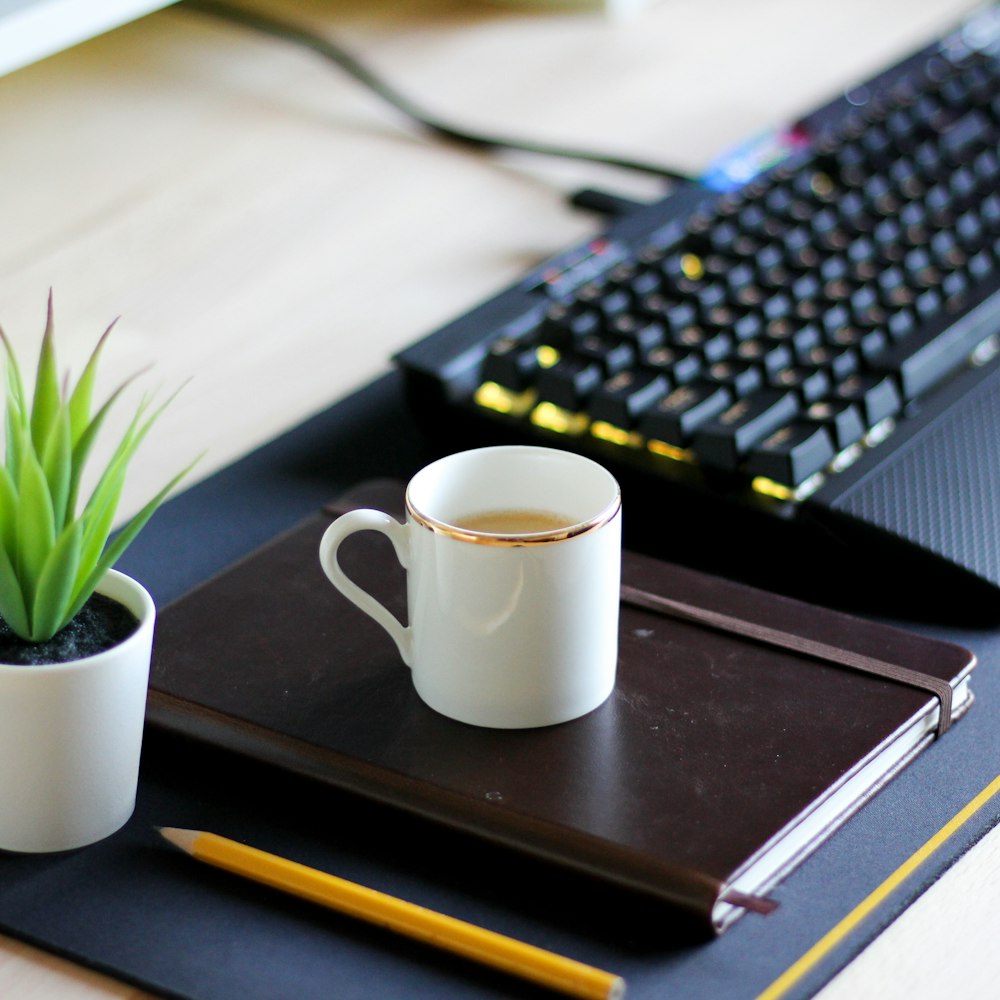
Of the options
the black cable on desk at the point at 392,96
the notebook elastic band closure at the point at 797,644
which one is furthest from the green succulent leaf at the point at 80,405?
the black cable on desk at the point at 392,96

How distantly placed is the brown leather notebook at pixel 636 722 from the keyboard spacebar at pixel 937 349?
0.17 meters

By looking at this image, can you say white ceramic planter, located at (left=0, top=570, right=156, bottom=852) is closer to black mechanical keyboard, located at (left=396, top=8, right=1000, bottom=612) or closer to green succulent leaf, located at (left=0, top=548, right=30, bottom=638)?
green succulent leaf, located at (left=0, top=548, right=30, bottom=638)

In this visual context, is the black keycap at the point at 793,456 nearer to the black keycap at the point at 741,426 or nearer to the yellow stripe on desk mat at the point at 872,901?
the black keycap at the point at 741,426

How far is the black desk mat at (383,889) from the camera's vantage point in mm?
466

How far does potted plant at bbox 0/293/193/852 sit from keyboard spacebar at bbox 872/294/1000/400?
0.36m

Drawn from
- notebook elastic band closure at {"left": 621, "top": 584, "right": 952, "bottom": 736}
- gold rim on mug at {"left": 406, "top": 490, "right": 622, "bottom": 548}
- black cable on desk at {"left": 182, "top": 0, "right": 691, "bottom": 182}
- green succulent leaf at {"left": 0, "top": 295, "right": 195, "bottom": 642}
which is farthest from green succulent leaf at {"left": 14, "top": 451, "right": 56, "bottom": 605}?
black cable on desk at {"left": 182, "top": 0, "right": 691, "bottom": 182}

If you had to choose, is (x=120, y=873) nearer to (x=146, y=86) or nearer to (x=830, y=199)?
(x=830, y=199)

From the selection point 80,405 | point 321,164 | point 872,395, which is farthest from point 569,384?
point 321,164

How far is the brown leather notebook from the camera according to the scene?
492 mm

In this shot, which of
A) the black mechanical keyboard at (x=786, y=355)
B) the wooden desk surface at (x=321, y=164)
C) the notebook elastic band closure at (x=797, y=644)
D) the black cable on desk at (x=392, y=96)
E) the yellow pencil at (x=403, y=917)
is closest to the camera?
the yellow pencil at (x=403, y=917)

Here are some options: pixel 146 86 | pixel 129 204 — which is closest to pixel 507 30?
pixel 146 86

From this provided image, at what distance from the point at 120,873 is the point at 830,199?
0.56m

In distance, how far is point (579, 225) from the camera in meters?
0.97

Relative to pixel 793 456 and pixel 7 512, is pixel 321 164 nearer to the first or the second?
pixel 793 456
